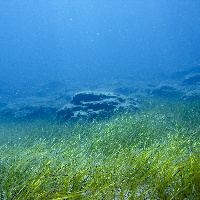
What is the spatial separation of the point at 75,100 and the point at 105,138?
26.6 feet

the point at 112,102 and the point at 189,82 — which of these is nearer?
the point at 112,102

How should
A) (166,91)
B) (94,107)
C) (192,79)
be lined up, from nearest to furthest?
(94,107)
(166,91)
(192,79)

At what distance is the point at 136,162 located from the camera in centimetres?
292

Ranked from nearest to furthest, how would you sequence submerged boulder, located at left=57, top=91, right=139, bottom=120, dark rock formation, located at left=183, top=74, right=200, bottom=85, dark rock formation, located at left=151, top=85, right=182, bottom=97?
submerged boulder, located at left=57, top=91, right=139, bottom=120
dark rock formation, located at left=151, top=85, right=182, bottom=97
dark rock formation, located at left=183, top=74, right=200, bottom=85

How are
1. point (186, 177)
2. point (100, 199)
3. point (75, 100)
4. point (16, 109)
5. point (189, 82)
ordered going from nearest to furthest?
point (100, 199), point (186, 177), point (75, 100), point (16, 109), point (189, 82)

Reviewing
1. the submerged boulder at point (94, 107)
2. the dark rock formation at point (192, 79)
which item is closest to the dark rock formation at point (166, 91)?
the dark rock formation at point (192, 79)

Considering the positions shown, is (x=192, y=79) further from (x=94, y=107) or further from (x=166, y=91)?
(x=94, y=107)

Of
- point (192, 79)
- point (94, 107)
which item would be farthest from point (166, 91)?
point (94, 107)

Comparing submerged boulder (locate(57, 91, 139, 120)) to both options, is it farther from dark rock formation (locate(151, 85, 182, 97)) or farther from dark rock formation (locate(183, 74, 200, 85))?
dark rock formation (locate(183, 74, 200, 85))

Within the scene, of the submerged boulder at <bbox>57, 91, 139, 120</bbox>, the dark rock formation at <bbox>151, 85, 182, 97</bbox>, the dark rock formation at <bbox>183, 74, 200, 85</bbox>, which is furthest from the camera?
the dark rock formation at <bbox>183, 74, 200, 85</bbox>

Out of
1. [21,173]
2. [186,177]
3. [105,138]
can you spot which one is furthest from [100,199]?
[105,138]

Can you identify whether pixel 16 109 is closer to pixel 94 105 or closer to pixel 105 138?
pixel 94 105

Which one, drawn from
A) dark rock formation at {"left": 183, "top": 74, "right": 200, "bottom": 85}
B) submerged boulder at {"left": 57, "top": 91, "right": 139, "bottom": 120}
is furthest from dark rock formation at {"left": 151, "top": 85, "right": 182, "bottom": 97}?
submerged boulder at {"left": 57, "top": 91, "right": 139, "bottom": 120}

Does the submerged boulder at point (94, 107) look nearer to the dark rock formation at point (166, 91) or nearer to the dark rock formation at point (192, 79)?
the dark rock formation at point (166, 91)
